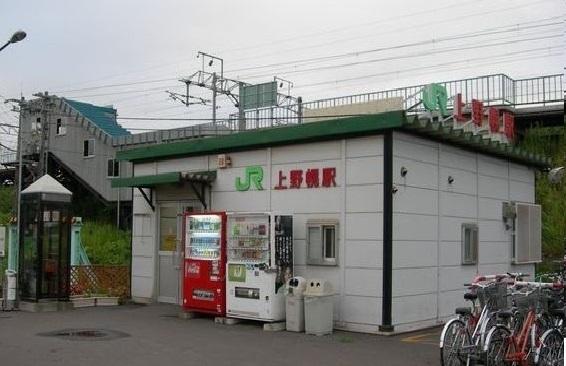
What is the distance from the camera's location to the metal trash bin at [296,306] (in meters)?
11.5

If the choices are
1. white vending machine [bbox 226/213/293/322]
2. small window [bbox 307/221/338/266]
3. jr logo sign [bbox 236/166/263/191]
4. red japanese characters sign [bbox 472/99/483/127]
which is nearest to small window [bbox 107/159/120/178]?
jr logo sign [bbox 236/166/263/191]

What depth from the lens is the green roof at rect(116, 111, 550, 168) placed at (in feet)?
37.9

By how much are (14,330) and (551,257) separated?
51.3ft

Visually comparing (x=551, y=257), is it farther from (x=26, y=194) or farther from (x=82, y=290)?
(x=26, y=194)

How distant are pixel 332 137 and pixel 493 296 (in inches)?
198

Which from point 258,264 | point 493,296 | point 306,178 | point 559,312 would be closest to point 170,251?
point 258,264

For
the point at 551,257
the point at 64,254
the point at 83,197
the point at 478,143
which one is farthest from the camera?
the point at 83,197

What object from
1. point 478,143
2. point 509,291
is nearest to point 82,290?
point 478,143

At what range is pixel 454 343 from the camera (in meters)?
7.58

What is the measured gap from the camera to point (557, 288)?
27.9 feet

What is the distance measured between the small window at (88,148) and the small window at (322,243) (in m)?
33.7

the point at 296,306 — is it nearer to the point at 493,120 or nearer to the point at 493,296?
the point at 493,296

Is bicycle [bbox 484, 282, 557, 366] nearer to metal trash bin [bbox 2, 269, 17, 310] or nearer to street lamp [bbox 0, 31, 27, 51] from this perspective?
metal trash bin [bbox 2, 269, 17, 310]

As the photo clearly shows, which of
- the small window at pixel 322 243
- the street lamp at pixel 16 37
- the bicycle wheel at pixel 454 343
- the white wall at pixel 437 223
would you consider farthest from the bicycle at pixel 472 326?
the street lamp at pixel 16 37
